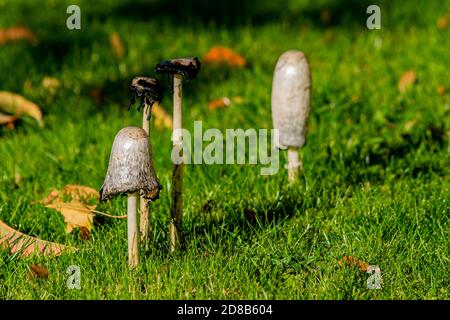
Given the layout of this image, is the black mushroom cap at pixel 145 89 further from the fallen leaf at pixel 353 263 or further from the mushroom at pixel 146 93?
the fallen leaf at pixel 353 263

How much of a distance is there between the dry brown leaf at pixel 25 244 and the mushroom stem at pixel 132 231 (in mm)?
424

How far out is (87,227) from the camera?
4055 mm

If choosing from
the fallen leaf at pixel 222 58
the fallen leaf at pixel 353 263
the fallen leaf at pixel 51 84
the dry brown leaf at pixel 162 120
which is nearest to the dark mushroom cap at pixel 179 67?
the fallen leaf at pixel 353 263

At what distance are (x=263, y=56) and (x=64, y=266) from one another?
11.7ft

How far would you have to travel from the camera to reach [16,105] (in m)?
5.67

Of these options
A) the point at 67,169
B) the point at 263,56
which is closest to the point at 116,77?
the point at 263,56

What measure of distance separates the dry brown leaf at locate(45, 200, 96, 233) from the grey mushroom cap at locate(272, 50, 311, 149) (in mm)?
1055

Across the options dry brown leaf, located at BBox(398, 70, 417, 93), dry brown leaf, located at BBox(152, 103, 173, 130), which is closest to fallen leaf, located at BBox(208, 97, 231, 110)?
dry brown leaf, located at BBox(152, 103, 173, 130)

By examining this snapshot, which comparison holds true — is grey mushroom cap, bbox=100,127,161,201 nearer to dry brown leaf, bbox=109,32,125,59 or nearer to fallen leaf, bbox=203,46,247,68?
fallen leaf, bbox=203,46,247,68

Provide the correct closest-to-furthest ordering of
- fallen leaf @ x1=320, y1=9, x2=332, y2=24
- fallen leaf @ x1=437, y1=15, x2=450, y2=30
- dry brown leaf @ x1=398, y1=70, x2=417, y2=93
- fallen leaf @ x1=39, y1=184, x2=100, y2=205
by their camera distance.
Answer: fallen leaf @ x1=39, y1=184, x2=100, y2=205
dry brown leaf @ x1=398, y1=70, x2=417, y2=93
fallen leaf @ x1=437, y1=15, x2=450, y2=30
fallen leaf @ x1=320, y1=9, x2=332, y2=24

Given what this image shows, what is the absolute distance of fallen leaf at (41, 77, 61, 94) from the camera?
20.3 ft

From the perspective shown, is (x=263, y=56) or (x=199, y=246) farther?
(x=263, y=56)

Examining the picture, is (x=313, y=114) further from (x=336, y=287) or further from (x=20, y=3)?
(x=20, y=3)

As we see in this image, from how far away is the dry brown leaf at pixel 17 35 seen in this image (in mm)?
7039
